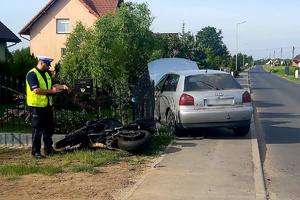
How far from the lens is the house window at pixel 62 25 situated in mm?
35188

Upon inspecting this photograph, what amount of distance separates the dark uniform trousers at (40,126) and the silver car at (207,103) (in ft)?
9.31

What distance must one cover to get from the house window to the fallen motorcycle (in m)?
28.5

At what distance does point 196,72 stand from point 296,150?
274cm

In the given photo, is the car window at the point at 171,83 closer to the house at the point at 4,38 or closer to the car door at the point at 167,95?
the car door at the point at 167,95

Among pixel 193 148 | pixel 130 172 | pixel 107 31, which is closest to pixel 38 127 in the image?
pixel 130 172

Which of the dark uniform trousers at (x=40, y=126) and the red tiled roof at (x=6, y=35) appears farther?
the red tiled roof at (x=6, y=35)

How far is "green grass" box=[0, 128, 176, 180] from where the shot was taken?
6.27m

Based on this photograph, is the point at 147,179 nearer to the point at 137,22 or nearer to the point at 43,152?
the point at 43,152

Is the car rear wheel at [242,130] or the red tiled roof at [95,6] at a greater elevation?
the red tiled roof at [95,6]

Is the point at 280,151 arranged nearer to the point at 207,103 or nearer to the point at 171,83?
the point at 207,103

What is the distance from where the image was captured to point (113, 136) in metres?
7.62

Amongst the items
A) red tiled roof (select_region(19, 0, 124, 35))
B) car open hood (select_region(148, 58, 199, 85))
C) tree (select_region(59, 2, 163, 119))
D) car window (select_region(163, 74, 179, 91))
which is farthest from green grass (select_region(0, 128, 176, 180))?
red tiled roof (select_region(19, 0, 124, 35))

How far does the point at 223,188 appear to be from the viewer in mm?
5551

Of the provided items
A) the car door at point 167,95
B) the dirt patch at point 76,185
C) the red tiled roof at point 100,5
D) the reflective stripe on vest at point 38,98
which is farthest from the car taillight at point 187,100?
the red tiled roof at point 100,5
